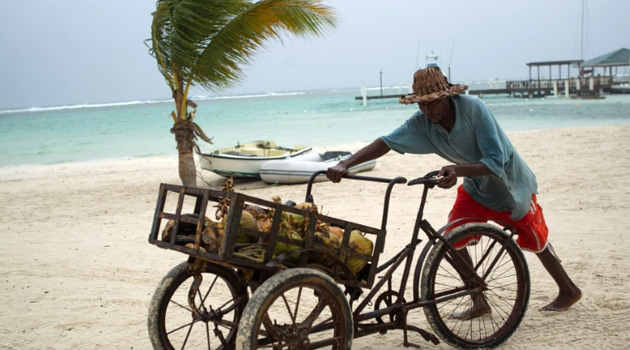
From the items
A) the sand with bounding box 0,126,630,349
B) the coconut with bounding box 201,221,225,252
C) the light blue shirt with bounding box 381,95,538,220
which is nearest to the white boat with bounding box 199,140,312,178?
the sand with bounding box 0,126,630,349

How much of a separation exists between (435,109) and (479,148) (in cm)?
33

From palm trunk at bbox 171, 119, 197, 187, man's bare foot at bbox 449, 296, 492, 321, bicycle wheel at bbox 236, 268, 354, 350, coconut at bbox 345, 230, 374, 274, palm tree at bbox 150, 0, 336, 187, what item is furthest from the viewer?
palm trunk at bbox 171, 119, 197, 187

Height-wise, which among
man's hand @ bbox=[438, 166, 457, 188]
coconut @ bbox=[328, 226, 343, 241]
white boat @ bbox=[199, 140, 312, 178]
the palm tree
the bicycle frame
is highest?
the palm tree

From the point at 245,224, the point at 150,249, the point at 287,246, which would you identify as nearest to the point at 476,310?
the point at 287,246

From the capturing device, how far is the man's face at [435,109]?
338 centimetres

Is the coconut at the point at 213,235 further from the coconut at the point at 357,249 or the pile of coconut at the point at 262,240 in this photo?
the coconut at the point at 357,249

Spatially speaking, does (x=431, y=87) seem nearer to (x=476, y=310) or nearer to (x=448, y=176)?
(x=448, y=176)

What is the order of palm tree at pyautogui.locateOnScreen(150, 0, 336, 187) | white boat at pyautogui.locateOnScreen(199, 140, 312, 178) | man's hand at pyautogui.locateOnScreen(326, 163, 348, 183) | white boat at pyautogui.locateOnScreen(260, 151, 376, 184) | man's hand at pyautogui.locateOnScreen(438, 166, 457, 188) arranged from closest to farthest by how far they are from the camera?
1. man's hand at pyautogui.locateOnScreen(438, 166, 457, 188)
2. man's hand at pyautogui.locateOnScreen(326, 163, 348, 183)
3. palm tree at pyautogui.locateOnScreen(150, 0, 336, 187)
4. white boat at pyautogui.locateOnScreen(260, 151, 376, 184)
5. white boat at pyautogui.locateOnScreen(199, 140, 312, 178)

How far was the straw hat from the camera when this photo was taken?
330cm

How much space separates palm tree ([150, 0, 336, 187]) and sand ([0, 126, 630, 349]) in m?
2.07

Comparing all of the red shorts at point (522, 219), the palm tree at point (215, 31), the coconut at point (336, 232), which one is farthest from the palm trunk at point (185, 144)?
the coconut at point (336, 232)

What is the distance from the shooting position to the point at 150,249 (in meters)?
6.45

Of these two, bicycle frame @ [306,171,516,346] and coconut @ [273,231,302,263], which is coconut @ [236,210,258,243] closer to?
coconut @ [273,231,302,263]

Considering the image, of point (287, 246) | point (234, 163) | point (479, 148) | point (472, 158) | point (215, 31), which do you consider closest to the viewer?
point (287, 246)
